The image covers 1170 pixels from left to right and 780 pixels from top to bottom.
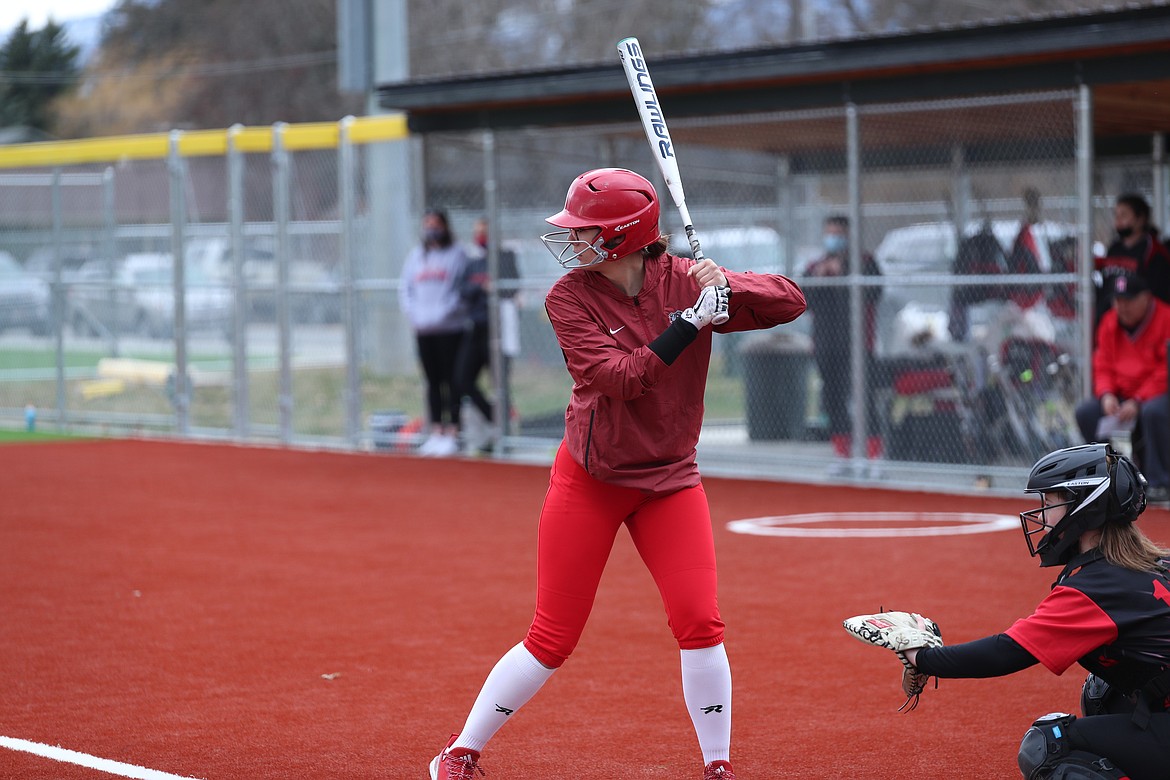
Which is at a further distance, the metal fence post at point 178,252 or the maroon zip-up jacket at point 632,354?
the metal fence post at point 178,252

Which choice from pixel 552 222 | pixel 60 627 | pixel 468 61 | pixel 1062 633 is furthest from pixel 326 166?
pixel 468 61

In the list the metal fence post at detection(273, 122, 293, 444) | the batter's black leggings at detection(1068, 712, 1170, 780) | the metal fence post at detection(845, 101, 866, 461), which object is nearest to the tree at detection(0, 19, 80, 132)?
the metal fence post at detection(273, 122, 293, 444)

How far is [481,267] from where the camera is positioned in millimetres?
13922

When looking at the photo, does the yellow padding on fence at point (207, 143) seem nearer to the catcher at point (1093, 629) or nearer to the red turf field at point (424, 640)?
the red turf field at point (424, 640)

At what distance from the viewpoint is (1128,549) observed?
3801 millimetres

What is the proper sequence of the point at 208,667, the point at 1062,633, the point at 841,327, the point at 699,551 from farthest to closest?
the point at 841,327
the point at 208,667
the point at 699,551
the point at 1062,633

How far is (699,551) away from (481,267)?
9.85 m

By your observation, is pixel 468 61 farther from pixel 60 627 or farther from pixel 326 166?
pixel 60 627

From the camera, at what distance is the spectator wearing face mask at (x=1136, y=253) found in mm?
10789

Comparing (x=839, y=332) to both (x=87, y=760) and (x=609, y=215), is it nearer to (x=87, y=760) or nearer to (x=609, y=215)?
(x=609, y=215)

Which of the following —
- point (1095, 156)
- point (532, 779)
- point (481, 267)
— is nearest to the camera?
point (532, 779)

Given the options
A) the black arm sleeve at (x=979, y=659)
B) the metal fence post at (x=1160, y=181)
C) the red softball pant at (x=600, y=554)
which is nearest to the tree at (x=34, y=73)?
the metal fence post at (x=1160, y=181)

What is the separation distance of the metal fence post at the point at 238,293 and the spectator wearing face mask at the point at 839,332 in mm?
6207

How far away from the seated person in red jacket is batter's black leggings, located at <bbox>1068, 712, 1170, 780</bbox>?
20.8 feet
